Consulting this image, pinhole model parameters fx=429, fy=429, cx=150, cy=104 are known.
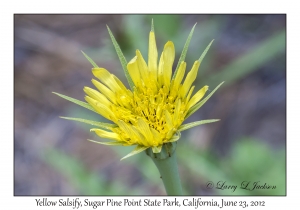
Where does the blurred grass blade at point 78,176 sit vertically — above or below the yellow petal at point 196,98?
below

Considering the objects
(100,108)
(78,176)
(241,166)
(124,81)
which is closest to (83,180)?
(78,176)

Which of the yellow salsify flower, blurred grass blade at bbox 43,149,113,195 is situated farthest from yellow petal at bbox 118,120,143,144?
blurred grass blade at bbox 43,149,113,195

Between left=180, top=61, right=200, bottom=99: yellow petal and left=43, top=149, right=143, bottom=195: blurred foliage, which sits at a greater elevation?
left=180, top=61, right=200, bottom=99: yellow petal

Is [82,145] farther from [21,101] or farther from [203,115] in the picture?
[203,115]

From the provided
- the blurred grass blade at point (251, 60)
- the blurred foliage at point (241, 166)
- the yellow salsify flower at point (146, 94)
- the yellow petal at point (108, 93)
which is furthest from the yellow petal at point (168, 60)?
the blurred grass blade at point (251, 60)

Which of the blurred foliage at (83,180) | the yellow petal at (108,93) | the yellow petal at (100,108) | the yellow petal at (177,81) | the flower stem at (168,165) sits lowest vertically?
the blurred foliage at (83,180)

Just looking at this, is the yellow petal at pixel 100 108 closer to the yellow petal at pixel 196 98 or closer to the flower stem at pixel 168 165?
the flower stem at pixel 168 165

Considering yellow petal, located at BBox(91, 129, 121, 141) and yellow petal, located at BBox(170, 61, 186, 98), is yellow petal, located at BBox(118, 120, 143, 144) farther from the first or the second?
yellow petal, located at BBox(170, 61, 186, 98)
